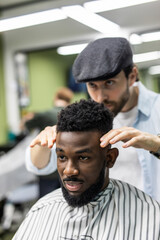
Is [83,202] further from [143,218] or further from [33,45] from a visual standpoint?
[33,45]

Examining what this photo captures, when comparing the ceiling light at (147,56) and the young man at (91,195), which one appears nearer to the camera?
the young man at (91,195)

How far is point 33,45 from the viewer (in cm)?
579

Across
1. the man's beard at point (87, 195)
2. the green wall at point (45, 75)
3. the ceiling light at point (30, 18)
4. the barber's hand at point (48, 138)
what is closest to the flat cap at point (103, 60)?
the barber's hand at point (48, 138)

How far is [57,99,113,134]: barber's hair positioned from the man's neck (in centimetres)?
30

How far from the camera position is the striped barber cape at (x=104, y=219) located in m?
1.12

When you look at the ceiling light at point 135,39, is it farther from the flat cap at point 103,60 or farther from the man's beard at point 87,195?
the man's beard at point 87,195

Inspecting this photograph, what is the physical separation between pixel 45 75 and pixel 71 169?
6217mm

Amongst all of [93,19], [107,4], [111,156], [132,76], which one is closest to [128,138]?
[111,156]

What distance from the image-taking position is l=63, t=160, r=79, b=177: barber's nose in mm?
1087

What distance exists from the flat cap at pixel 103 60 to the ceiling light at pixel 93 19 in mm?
378

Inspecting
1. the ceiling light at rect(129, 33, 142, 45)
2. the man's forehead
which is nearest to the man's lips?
the man's forehead

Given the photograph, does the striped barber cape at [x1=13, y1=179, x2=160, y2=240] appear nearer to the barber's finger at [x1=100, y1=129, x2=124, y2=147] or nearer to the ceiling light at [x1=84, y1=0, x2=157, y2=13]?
the barber's finger at [x1=100, y1=129, x2=124, y2=147]

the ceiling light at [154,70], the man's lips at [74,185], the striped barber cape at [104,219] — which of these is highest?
the ceiling light at [154,70]

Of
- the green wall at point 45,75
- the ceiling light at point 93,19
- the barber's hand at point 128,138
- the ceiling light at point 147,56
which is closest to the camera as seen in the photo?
the barber's hand at point 128,138
